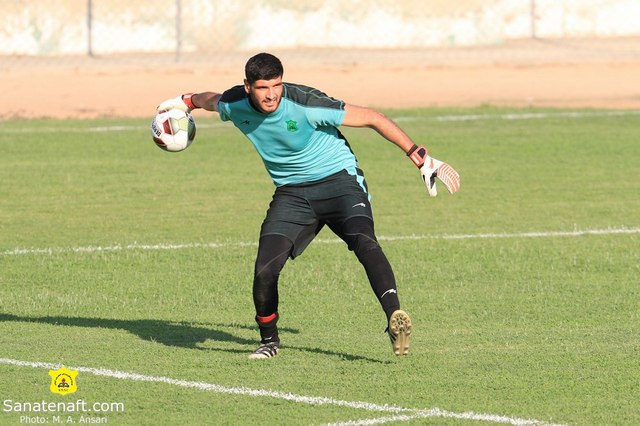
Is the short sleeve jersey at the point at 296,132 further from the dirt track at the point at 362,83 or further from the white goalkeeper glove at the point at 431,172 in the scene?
the dirt track at the point at 362,83

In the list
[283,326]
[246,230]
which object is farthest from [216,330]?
[246,230]

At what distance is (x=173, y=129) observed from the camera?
1079 centimetres

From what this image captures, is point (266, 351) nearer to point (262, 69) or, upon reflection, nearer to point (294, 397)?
point (294, 397)

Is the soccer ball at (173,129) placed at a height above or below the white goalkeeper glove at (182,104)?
below

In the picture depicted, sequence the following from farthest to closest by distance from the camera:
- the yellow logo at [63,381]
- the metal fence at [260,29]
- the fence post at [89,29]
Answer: the metal fence at [260,29], the fence post at [89,29], the yellow logo at [63,381]

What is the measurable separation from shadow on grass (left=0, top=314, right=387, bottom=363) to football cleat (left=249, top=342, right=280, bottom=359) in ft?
0.72

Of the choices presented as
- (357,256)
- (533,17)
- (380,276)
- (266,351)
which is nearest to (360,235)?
(357,256)

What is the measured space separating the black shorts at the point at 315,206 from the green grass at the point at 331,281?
85cm

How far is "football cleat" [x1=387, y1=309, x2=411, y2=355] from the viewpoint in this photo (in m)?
9.37

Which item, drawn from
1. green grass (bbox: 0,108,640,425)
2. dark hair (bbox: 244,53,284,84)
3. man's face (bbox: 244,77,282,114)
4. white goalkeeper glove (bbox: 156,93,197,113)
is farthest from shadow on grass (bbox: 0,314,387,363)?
dark hair (bbox: 244,53,284,84)

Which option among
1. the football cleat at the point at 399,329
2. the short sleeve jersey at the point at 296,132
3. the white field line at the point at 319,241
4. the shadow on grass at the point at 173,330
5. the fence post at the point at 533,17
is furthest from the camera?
the fence post at the point at 533,17

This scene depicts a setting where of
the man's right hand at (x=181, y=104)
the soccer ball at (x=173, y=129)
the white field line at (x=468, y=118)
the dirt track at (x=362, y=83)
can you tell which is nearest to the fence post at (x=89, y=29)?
the dirt track at (x=362, y=83)

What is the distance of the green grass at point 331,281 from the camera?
9.00m

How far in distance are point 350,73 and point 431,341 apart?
63.4 ft
